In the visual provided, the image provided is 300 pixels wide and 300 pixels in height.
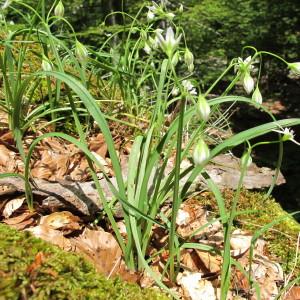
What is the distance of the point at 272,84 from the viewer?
7723 mm

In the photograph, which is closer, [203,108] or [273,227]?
[203,108]

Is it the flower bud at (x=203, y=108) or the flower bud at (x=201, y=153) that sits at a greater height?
the flower bud at (x=203, y=108)

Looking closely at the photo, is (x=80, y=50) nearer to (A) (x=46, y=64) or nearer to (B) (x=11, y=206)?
(A) (x=46, y=64)

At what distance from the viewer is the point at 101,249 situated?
4.54 feet

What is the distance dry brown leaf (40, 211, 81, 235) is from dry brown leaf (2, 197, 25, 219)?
Result: 10 centimetres

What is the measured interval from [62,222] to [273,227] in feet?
2.86

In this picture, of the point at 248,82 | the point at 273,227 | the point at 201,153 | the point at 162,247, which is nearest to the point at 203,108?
the point at 201,153

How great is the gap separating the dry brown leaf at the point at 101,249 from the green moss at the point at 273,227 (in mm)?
532

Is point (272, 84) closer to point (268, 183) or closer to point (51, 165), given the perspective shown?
point (268, 183)

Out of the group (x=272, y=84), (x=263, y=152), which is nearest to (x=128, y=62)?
(x=263, y=152)

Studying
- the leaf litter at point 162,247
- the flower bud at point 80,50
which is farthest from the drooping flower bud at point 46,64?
the leaf litter at point 162,247

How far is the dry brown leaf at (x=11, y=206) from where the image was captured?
4.89ft

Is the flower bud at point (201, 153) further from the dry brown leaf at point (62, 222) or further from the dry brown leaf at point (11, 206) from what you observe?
the dry brown leaf at point (11, 206)

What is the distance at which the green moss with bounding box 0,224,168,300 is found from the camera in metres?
0.89
